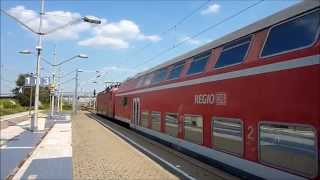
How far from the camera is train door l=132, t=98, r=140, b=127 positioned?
81.8 ft

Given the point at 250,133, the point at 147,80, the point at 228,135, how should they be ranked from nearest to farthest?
1. the point at 250,133
2. the point at 228,135
3. the point at 147,80

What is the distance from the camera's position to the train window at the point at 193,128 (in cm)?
1338

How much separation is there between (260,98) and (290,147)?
146 cm

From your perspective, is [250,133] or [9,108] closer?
[250,133]

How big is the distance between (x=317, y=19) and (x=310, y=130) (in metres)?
1.83

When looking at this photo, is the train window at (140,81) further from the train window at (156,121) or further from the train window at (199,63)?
the train window at (199,63)

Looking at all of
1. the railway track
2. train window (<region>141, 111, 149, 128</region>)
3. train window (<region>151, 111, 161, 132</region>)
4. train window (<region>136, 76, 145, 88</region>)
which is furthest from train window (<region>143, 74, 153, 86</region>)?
the railway track

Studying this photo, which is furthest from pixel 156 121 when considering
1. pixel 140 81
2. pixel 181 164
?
pixel 181 164

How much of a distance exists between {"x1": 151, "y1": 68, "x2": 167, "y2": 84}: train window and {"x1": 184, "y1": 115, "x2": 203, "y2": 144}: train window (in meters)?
4.11

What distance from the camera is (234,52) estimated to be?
11.2 meters

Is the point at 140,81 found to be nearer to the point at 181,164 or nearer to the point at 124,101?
the point at 124,101

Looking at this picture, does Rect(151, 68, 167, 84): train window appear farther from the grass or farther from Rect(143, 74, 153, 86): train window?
the grass

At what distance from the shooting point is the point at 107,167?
13359mm

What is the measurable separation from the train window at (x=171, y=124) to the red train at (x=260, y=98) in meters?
0.69
